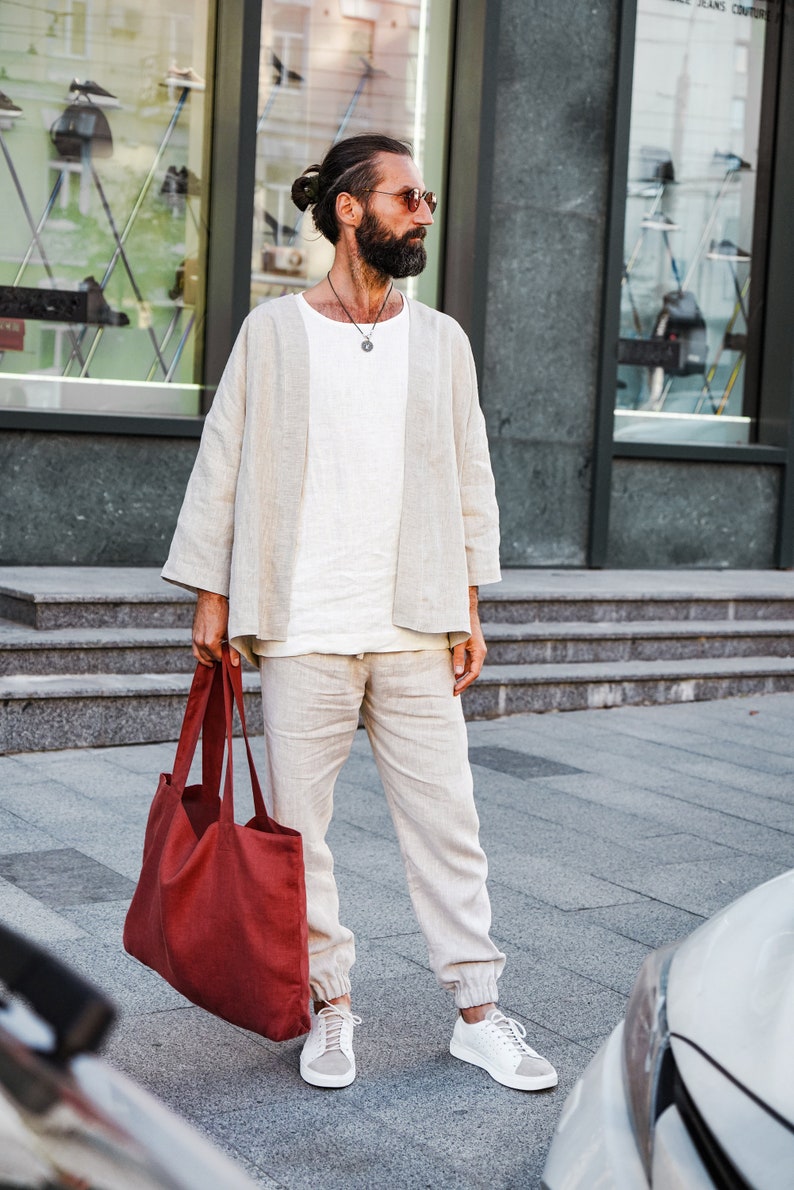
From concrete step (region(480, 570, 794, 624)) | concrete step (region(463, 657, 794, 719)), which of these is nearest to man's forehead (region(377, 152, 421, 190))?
concrete step (region(463, 657, 794, 719))

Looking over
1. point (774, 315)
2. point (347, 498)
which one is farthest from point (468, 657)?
point (774, 315)

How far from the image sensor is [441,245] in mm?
10070

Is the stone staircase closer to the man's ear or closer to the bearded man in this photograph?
the bearded man

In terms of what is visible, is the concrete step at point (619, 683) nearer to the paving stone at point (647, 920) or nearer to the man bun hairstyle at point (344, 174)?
the paving stone at point (647, 920)

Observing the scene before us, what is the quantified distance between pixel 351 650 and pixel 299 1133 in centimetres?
102

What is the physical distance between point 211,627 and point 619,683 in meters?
5.25

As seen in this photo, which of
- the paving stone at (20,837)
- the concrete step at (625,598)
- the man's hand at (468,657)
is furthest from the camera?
the concrete step at (625,598)

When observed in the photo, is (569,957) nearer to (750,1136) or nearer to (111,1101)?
(750,1136)

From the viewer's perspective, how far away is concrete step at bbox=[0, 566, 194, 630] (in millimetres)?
7125

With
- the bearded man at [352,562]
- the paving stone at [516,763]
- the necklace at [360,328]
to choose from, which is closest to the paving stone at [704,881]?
the paving stone at [516,763]

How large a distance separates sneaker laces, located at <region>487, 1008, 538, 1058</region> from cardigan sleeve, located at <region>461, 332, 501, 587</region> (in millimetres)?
1006

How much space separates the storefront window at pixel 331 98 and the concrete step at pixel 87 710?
3965 mm

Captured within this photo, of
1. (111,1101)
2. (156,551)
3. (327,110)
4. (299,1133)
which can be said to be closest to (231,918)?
(299,1133)

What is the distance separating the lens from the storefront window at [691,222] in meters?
11.2
